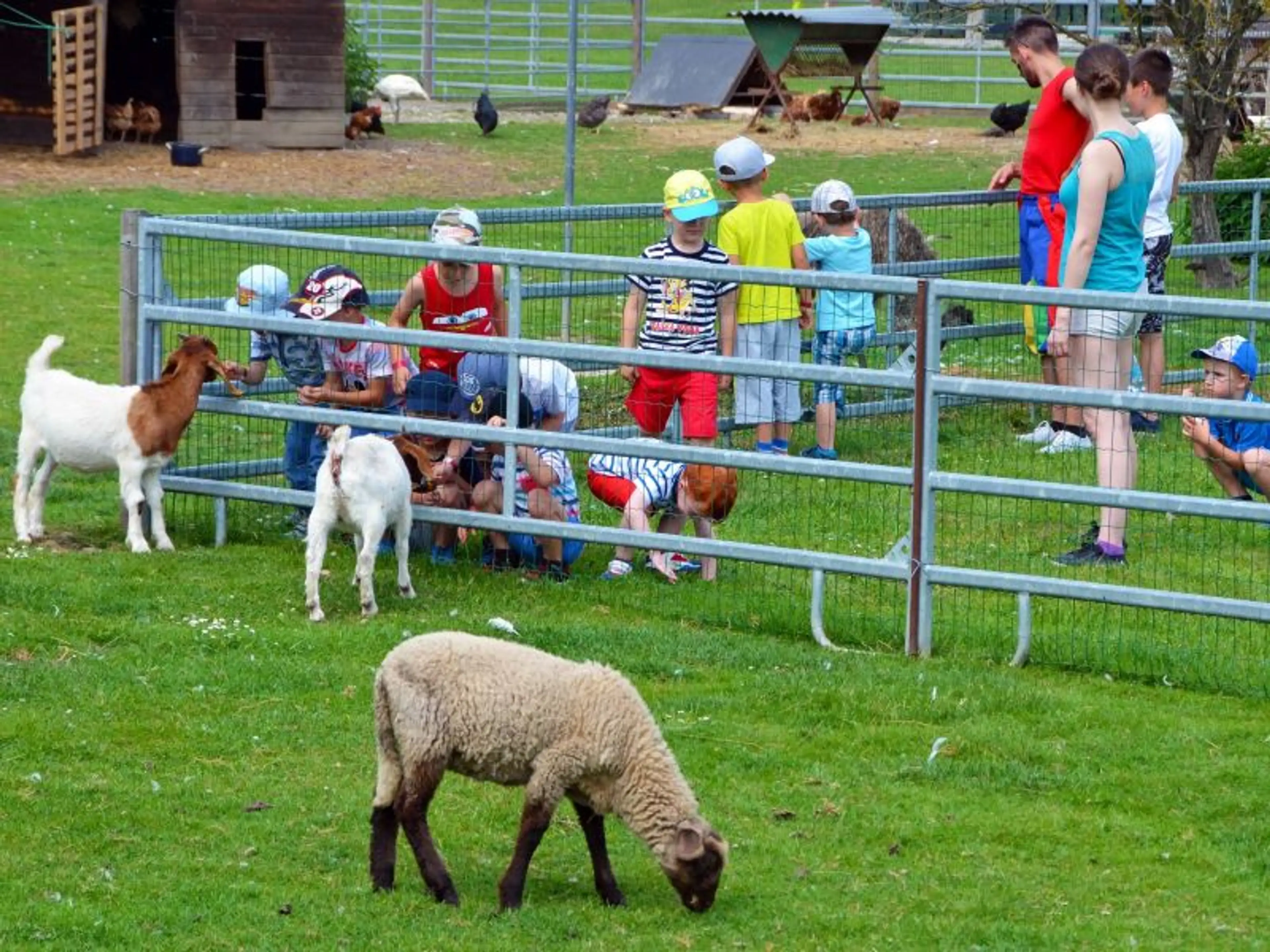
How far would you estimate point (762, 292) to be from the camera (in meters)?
10.5

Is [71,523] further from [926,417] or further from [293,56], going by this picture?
[293,56]

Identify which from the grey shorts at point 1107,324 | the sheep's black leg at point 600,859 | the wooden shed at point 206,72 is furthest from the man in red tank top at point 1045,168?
the wooden shed at point 206,72

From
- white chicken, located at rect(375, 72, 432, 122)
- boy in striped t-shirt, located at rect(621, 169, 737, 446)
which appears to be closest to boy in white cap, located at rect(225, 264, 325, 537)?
boy in striped t-shirt, located at rect(621, 169, 737, 446)

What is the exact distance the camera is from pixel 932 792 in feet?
21.6

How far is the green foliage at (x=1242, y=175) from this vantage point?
18250 millimetres

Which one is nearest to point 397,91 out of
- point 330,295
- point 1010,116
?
point 1010,116

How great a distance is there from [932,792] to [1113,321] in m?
2.79

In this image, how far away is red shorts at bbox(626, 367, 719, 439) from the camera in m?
9.12

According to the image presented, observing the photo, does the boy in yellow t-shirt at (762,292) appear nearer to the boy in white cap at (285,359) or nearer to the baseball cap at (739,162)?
the baseball cap at (739,162)

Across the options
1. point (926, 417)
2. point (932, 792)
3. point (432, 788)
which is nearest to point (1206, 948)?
point (932, 792)

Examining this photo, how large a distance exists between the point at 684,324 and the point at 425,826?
4.06 m

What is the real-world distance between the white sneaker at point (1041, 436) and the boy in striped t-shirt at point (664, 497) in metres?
2.09

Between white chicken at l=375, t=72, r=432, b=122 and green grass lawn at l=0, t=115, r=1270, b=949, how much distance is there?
75.8 ft

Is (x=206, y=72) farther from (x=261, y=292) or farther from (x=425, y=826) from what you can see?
(x=425, y=826)
